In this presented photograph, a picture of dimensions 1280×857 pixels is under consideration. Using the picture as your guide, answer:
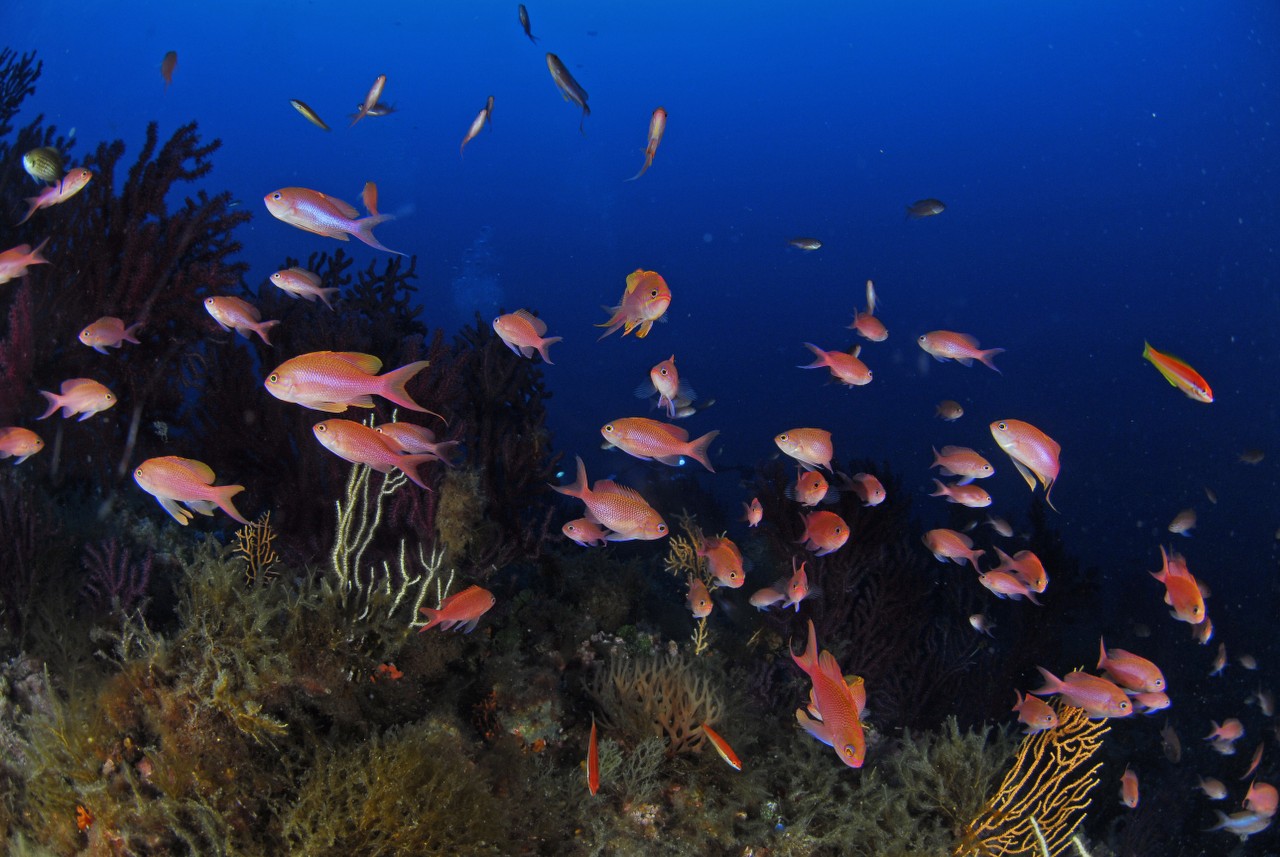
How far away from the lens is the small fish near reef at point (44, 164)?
4520 millimetres

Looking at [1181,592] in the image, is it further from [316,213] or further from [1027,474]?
[316,213]

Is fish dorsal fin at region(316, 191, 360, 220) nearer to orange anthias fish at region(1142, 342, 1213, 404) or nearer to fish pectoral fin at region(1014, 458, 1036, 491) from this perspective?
fish pectoral fin at region(1014, 458, 1036, 491)

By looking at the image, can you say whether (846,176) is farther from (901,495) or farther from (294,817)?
(294,817)

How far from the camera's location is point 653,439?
12.6 ft

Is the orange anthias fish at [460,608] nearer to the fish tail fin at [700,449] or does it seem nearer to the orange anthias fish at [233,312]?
the fish tail fin at [700,449]

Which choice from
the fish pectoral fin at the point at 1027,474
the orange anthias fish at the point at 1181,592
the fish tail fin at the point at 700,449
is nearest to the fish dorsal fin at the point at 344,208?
the fish tail fin at the point at 700,449

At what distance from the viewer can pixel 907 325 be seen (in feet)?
229

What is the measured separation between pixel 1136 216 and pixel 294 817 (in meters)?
115

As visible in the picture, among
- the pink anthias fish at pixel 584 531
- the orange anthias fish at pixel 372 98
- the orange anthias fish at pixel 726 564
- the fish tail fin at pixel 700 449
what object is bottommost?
the orange anthias fish at pixel 726 564

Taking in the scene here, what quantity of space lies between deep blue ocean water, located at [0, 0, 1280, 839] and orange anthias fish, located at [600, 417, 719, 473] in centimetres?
5276

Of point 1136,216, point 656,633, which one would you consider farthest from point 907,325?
point 656,633

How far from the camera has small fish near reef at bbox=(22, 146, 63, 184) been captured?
4520mm

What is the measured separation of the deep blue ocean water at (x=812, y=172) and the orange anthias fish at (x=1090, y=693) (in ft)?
171

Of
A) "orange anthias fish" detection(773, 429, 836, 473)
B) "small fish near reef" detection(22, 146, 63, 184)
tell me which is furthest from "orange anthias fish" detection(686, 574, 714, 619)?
"small fish near reef" detection(22, 146, 63, 184)
